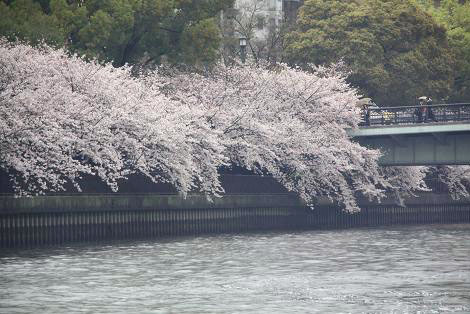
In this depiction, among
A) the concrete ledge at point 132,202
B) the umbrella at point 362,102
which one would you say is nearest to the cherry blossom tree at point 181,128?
the umbrella at point 362,102

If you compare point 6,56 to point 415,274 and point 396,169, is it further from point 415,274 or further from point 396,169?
point 396,169

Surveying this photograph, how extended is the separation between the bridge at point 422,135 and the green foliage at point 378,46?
1479cm

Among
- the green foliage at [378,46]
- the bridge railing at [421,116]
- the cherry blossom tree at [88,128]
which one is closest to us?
the cherry blossom tree at [88,128]

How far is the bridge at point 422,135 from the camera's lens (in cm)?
7825

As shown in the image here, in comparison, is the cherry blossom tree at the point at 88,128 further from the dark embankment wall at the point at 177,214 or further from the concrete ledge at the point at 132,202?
the dark embankment wall at the point at 177,214

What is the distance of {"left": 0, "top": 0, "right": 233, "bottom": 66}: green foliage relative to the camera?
72.9 m

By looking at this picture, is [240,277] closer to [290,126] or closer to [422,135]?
[290,126]

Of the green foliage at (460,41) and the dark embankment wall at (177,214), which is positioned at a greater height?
the green foliage at (460,41)

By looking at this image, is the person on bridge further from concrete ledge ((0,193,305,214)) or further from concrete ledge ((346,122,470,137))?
concrete ledge ((0,193,305,214))

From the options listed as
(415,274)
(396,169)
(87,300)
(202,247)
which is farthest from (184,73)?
(87,300)

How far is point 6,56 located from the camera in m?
65.9

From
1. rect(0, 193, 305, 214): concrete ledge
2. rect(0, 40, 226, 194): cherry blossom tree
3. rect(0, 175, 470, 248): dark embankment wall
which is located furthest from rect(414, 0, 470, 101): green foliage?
rect(0, 40, 226, 194): cherry blossom tree

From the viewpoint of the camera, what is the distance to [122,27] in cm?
7719

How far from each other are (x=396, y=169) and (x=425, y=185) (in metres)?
2.47
